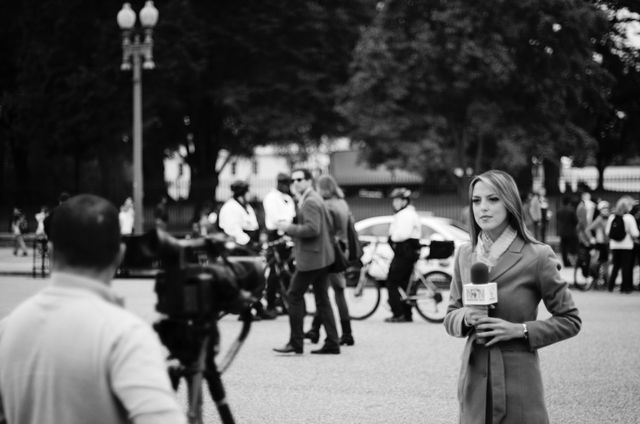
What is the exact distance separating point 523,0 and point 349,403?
1190 inches

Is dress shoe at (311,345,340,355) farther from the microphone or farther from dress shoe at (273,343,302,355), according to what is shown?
the microphone

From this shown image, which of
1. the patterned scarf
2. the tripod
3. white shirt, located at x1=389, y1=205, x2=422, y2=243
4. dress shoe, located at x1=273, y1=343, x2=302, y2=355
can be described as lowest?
dress shoe, located at x1=273, y1=343, x2=302, y2=355

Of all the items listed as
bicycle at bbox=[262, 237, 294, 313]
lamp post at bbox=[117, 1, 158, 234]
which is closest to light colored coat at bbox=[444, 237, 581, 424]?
bicycle at bbox=[262, 237, 294, 313]

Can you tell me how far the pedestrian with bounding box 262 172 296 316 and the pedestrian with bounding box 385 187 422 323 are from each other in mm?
1502

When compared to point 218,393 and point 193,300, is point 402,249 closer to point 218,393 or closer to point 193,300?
point 218,393

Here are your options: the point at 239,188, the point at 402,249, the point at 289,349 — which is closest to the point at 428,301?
the point at 402,249

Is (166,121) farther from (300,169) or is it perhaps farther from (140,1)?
(300,169)

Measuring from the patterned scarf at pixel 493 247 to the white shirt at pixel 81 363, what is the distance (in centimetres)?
193

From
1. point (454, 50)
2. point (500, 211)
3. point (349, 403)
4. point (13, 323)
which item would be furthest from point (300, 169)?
point (454, 50)

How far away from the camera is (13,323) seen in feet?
8.41

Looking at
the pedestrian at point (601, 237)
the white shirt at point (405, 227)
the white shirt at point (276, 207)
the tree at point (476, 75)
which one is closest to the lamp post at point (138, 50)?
the white shirt at point (276, 207)

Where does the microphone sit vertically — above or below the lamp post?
below

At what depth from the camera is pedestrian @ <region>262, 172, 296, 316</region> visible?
13.3m

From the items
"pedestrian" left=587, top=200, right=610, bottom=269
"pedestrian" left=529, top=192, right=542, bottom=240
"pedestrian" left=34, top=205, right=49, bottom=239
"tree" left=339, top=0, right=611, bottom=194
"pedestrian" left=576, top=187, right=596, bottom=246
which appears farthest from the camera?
"tree" left=339, top=0, right=611, bottom=194
